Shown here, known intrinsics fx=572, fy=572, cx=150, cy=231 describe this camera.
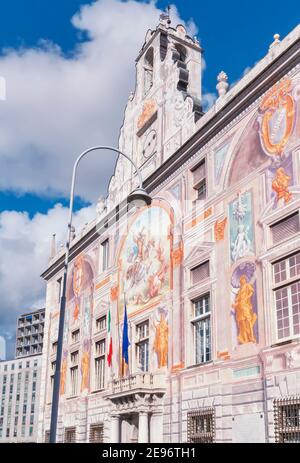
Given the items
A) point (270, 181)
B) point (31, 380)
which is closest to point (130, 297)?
point (270, 181)

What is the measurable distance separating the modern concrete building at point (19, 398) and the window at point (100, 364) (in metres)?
89.0

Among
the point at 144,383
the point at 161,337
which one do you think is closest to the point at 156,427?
the point at 144,383

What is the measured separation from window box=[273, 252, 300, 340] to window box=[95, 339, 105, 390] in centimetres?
1422

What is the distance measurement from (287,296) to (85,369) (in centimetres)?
1679

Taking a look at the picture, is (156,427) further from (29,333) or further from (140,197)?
(29,333)

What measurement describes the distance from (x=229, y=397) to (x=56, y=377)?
8144mm

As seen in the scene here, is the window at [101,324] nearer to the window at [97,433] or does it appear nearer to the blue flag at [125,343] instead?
the blue flag at [125,343]

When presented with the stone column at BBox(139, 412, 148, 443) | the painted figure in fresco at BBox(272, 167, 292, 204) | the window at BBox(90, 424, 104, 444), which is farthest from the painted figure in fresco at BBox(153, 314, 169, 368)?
the painted figure in fresco at BBox(272, 167, 292, 204)

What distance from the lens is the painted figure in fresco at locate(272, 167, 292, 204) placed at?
20406 mm

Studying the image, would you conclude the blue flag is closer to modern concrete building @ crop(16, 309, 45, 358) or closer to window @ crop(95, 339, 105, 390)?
window @ crop(95, 339, 105, 390)

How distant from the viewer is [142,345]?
91.6ft

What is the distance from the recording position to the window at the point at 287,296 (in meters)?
19.1

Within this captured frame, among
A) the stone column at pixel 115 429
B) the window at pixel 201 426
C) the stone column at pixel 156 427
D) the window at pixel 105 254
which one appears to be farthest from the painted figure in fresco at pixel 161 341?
the window at pixel 105 254
